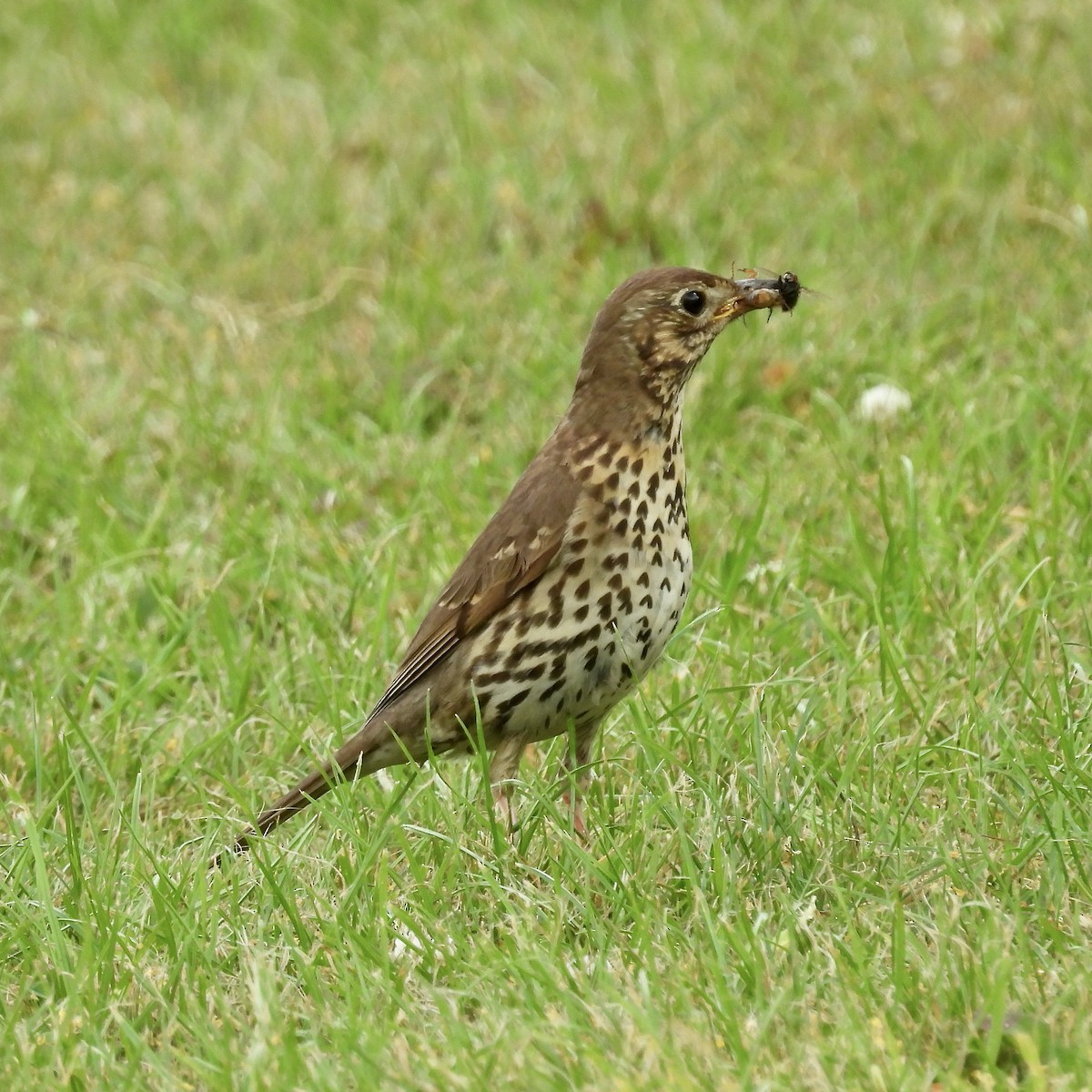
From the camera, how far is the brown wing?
4508 mm

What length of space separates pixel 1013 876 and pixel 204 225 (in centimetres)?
553

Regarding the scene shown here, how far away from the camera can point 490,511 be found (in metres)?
6.32

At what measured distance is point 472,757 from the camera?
4.76m

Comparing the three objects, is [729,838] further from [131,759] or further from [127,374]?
[127,374]

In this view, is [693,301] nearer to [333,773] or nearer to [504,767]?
[504,767]

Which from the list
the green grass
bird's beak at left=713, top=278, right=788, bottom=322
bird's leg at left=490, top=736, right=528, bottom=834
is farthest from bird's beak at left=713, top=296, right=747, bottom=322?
bird's leg at left=490, top=736, right=528, bottom=834

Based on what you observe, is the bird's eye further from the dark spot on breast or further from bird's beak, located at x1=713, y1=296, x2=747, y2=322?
the dark spot on breast

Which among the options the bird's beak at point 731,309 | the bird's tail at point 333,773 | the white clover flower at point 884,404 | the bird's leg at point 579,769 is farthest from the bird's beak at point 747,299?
the white clover flower at point 884,404

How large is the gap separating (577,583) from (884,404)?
7.85ft

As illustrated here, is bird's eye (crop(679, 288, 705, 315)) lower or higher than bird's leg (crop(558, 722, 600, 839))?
higher

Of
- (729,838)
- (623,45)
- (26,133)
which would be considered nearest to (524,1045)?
(729,838)

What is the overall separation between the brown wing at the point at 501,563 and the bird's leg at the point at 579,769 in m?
0.35

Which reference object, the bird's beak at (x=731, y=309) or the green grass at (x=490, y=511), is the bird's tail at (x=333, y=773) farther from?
the bird's beak at (x=731, y=309)

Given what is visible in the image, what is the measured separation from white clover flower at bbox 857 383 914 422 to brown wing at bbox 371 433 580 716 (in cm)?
207
